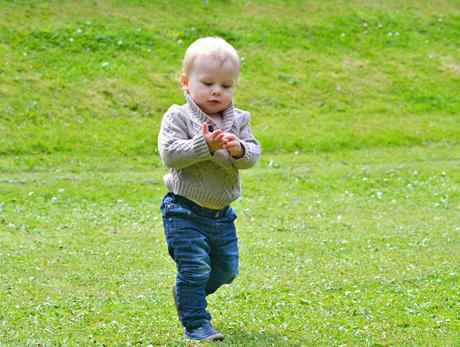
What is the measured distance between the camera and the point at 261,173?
14797 millimetres

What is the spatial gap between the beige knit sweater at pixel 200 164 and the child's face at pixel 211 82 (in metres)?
0.07

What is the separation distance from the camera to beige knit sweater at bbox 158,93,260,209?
18.1ft

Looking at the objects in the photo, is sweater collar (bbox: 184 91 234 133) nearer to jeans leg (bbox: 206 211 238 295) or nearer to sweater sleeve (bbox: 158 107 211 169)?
sweater sleeve (bbox: 158 107 211 169)

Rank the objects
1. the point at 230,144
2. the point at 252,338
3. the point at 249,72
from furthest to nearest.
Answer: the point at 249,72, the point at 252,338, the point at 230,144

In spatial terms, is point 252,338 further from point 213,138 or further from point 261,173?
point 261,173

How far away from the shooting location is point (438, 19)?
24891 millimetres

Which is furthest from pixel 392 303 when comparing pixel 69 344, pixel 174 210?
pixel 69 344

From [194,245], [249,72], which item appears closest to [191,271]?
[194,245]

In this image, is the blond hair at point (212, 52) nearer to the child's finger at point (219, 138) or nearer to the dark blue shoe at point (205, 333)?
the child's finger at point (219, 138)

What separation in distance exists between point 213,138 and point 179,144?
261mm

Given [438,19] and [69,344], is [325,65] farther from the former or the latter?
[69,344]

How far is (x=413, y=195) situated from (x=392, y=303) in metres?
6.62

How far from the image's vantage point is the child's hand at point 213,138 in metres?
5.29

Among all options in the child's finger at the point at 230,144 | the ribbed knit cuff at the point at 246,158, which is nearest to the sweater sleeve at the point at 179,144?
the child's finger at the point at 230,144
